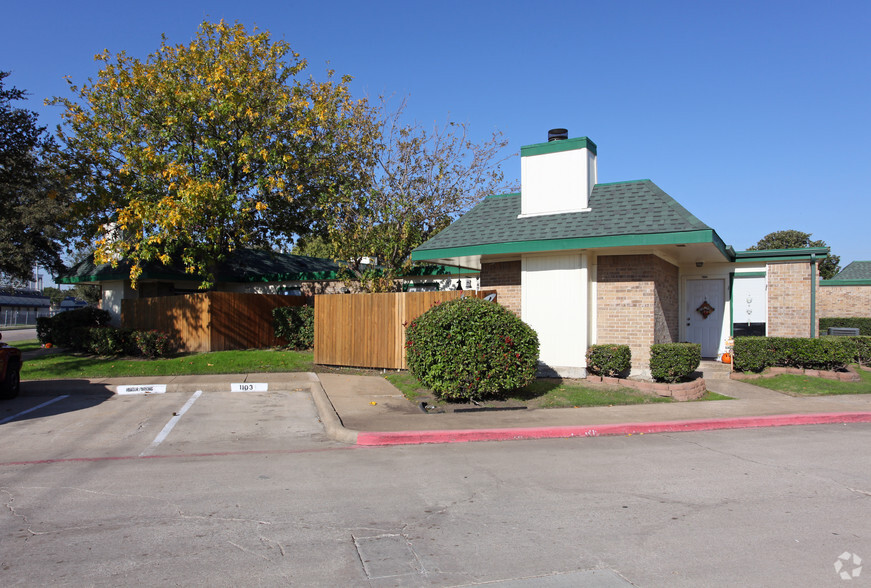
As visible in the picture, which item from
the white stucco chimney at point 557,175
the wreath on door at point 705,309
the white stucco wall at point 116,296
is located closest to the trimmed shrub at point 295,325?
the white stucco wall at point 116,296

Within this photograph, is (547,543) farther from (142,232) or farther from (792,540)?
(142,232)

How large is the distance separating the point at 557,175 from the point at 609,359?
4.42 meters

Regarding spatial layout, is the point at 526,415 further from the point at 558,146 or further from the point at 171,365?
the point at 171,365

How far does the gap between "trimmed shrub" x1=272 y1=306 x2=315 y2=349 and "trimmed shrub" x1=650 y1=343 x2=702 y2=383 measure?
10.3m

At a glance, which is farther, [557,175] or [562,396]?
[557,175]

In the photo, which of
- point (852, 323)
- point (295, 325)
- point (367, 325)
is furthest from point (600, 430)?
point (852, 323)

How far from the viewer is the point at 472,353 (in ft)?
33.4

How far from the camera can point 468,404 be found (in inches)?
418

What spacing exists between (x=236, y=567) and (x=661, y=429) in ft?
22.7

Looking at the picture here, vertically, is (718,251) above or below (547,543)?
above

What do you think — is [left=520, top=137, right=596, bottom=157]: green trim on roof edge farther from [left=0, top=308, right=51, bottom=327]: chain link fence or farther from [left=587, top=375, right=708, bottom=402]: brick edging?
[left=0, top=308, right=51, bottom=327]: chain link fence

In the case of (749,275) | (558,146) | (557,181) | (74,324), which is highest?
(558,146)

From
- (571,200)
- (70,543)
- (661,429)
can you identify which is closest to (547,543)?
(70,543)

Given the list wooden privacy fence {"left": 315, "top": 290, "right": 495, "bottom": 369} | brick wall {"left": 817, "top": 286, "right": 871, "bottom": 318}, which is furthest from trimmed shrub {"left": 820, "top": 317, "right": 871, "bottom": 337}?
wooden privacy fence {"left": 315, "top": 290, "right": 495, "bottom": 369}
